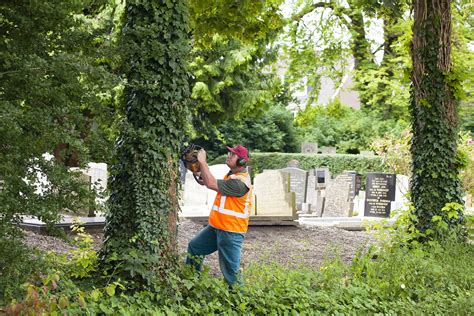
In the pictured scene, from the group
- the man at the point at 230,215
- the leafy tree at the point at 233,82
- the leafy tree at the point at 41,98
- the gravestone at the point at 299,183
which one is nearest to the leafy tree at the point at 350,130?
the leafy tree at the point at 233,82

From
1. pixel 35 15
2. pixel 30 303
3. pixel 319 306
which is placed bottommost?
pixel 319 306

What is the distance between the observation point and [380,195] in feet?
65.1

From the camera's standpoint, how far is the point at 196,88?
1055 inches

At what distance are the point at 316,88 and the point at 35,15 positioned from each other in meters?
20.6

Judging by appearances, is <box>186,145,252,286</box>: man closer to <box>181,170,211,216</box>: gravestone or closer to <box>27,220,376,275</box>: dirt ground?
<box>27,220,376,275</box>: dirt ground

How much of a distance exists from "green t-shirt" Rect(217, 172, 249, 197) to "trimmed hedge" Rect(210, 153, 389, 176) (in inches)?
1197

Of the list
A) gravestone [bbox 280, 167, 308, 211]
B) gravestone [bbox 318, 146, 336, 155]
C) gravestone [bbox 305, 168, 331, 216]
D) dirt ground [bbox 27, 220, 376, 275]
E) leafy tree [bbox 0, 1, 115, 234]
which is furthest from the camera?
gravestone [bbox 318, 146, 336, 155]

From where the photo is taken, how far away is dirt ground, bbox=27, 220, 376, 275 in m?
10.5

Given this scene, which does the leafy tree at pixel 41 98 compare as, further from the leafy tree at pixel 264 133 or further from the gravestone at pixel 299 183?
the leafy tree at pixel 264 133

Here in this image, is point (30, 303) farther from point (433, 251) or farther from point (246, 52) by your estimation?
point (246, 52)

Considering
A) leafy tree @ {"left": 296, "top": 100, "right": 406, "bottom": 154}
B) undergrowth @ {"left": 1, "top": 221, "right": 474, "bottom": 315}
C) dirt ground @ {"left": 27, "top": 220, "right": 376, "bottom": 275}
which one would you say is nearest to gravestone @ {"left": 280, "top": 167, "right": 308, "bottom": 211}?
dirt ground @ {"left": 27, "top": 220, "right": 376, "bottom": 275}

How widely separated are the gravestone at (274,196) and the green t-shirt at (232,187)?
8.05 m

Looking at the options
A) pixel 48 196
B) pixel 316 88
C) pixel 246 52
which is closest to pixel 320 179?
pixel 316 88

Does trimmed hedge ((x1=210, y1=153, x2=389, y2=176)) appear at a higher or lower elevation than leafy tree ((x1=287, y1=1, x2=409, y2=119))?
lower
